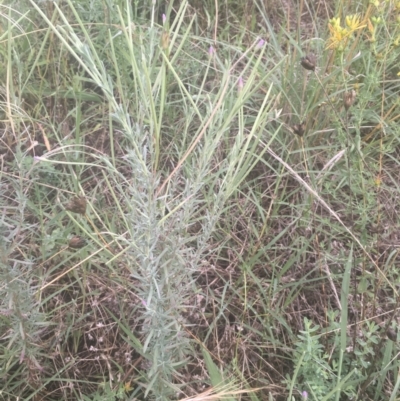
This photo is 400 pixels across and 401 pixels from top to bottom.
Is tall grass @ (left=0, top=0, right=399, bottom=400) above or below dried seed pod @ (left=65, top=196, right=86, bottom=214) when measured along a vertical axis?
below

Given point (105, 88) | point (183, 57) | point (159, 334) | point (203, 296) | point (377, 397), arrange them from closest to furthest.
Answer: point (105, 88)
point (159, 334)
point (377, 397)
point (203, 296)
point (183, 57)

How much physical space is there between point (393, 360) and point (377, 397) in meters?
0.08

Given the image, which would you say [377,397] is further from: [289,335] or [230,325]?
[230,325]

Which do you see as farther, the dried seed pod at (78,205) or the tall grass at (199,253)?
the tall grass at (199,253)

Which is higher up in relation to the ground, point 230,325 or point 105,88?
point 105,88

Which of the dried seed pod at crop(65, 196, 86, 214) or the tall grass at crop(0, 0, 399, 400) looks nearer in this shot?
→ the dried seed pod at crop(65, 196, 86, 214)

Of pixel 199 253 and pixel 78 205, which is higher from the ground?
pixel 78 205

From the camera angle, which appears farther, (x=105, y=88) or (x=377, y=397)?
(x=377, y=397)

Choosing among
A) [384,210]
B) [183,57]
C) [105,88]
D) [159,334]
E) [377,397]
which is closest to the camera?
[105,88]

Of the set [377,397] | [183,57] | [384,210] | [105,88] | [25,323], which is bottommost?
[377,397]

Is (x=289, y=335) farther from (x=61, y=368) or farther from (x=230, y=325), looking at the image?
(x=61, y=368)

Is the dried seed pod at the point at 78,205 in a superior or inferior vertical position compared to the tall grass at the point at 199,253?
superior

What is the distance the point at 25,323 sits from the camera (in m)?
0.92

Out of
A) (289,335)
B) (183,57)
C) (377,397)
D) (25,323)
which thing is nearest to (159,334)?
(25,323)
